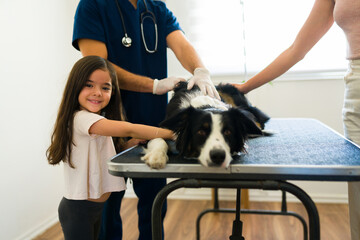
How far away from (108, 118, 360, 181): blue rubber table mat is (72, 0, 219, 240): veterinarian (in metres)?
0.52

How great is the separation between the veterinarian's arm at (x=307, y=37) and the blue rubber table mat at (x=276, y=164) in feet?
1.85

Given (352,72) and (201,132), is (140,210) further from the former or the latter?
(352,72)

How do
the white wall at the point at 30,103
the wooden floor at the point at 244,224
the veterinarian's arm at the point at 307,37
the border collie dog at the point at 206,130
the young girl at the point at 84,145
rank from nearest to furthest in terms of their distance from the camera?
the border collie dog at the point at 206,130
the young girl at the point at 84,145
the veterinarian's arm at the point at 307,37
the white wall at the point at 30,103
the wooden floor at the point at 244,224

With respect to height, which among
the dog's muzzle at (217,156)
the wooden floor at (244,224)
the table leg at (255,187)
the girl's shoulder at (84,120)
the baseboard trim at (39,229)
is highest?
the girl's shoulder at (84,120)

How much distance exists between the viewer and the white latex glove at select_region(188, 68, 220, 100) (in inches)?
63.7

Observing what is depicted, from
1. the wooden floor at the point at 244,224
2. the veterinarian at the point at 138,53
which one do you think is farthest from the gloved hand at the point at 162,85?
the wooden floor at the point at 244,224

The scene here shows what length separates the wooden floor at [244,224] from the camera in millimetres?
2438

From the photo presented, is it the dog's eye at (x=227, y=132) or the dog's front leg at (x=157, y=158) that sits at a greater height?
the dog's eye at (x=227, y=132)

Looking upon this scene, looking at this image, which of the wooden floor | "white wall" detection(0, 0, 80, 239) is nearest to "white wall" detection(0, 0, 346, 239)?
"white wall" detection(0, 0, 80, 239)

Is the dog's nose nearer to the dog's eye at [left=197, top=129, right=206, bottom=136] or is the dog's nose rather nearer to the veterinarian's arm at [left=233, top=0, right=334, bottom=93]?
the dog's eye at [left=197, top=129, right=206, bottom=136]

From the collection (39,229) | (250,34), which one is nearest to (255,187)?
(39,229)

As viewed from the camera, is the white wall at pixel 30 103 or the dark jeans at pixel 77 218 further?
the white wall at pixel 30 103

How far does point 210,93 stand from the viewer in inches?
63.4

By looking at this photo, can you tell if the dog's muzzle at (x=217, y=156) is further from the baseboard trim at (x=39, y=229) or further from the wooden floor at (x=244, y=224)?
the baseboard trim at (x=39, y=229)
